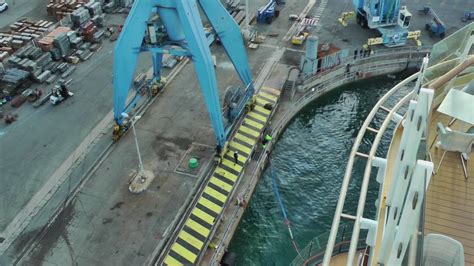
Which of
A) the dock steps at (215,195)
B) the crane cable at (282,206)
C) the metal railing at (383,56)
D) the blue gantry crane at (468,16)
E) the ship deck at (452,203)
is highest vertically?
the ship deck at (452,203)

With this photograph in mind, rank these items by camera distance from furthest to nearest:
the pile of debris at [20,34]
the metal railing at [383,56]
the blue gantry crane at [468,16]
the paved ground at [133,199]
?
the blue gantry crane at [468,16] < the pile of debris at [20,34] < the metal railing at [383,56] < the paved ground at [133,199]

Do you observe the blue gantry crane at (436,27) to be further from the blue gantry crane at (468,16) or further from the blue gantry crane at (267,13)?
the blue gantry crane at (267,13)

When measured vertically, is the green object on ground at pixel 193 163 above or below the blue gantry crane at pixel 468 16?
below

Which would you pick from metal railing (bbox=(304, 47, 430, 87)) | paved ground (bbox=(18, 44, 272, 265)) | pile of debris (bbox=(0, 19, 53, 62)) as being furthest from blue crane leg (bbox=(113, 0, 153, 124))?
metal railing (bbox=(304, 47, 430, 87))

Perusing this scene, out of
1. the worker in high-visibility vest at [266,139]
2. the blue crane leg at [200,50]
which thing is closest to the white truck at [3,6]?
the blue crane leg at [200,50]

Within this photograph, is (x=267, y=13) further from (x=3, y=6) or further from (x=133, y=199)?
(x=3, y=6)

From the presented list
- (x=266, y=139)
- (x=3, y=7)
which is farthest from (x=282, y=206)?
(x=3, y=7)

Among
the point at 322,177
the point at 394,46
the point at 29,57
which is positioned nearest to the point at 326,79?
the point at 394,46

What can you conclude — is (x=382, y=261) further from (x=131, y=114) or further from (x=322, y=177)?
(x=131, y=114)
